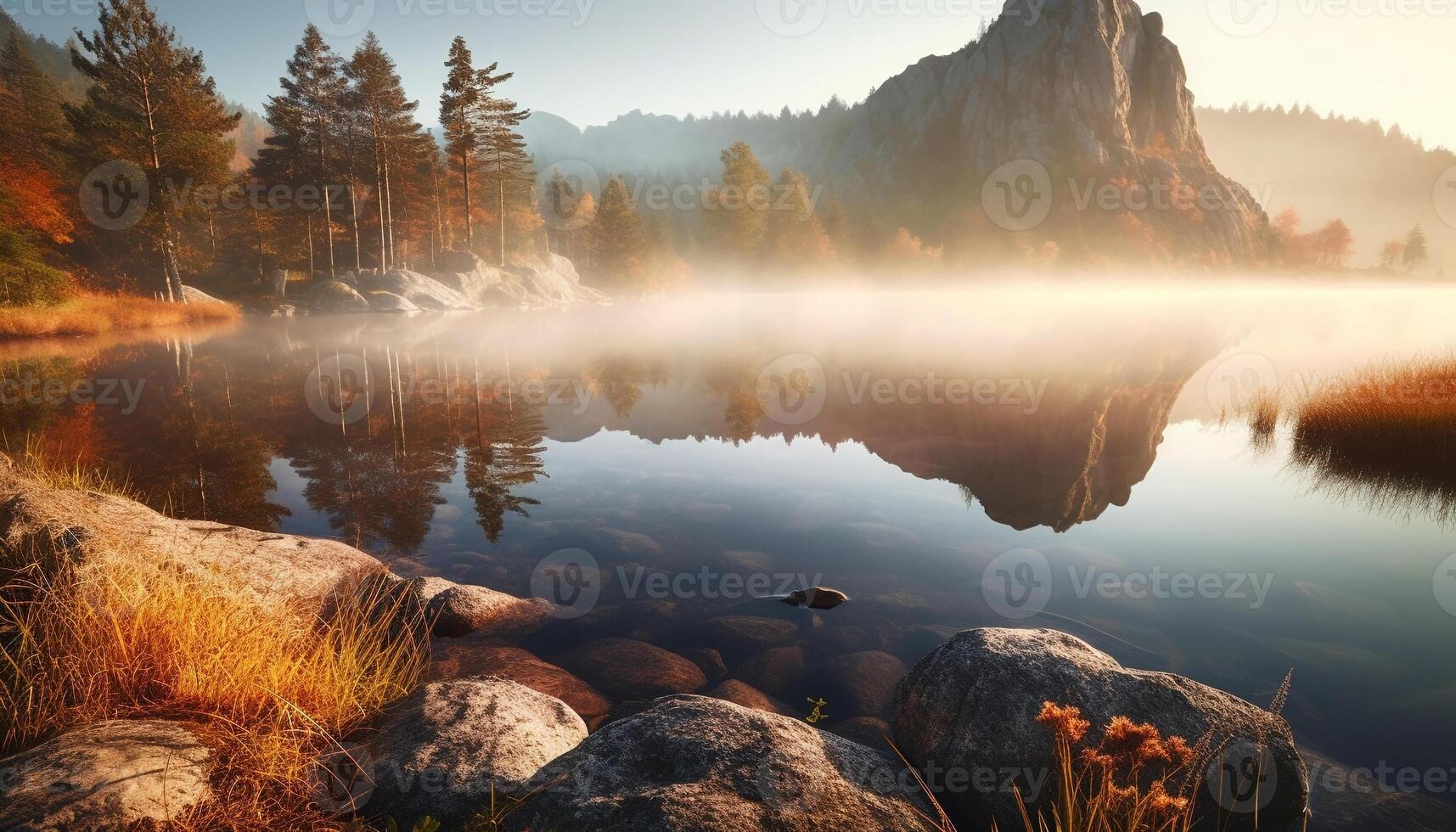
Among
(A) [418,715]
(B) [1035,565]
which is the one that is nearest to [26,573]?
(A) [418,715]

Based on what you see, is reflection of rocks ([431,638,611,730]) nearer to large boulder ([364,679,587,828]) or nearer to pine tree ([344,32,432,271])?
large boulder ([364,679,587,828])

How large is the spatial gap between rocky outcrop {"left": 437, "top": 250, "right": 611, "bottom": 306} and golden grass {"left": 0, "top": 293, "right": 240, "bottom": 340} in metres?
17.6

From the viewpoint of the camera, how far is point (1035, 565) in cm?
874

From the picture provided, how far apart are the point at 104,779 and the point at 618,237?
240 feet

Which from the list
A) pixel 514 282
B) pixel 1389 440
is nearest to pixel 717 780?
pixel 1389 440

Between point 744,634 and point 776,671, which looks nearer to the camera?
point 776,671

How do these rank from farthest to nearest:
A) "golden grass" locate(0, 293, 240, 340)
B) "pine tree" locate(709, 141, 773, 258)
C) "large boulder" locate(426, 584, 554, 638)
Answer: "pine tree" locate(709, 141, 773, 258) → "golden grass" locate(0, 293, 240, 340) → "large boulder" locate(426, 584, 554, 638)

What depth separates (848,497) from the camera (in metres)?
11.6

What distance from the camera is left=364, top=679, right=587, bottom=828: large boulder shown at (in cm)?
363

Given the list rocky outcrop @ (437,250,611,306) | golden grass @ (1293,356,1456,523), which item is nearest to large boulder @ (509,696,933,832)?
golden grass @ (1293,356,1456,523)

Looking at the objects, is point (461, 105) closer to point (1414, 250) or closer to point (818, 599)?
point (818, 599)

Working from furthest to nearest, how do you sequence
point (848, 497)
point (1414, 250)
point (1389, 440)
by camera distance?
point (1414, 250)
point (1389, 440)
point (848, 497)

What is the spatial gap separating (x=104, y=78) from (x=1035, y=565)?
165ft

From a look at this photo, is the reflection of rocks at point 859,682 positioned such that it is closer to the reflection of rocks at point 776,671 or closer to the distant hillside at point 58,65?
Answer: the reflection of rocks at point 776,671
